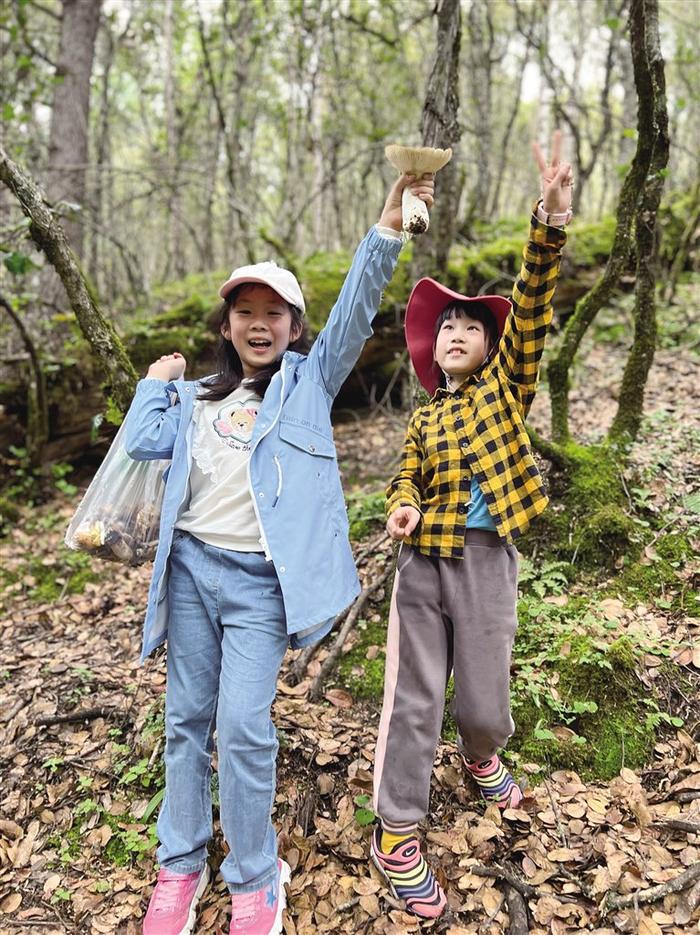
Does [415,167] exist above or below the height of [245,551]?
above

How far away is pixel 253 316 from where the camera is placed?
2693 mm

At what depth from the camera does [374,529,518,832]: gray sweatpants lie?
8.31 feet

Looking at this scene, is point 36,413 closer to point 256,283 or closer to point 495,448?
point 256,283

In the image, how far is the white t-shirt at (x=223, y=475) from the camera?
100 inches

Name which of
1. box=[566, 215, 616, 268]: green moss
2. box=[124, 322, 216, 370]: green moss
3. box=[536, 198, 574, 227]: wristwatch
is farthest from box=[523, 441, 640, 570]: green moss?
box=[566, 215, 616, 268]: green moss

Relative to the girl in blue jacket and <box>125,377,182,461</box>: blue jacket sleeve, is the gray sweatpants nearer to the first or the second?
the girl in blue jacket

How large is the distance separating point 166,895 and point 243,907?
338 mm

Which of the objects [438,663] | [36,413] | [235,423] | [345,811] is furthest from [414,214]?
[36,413]

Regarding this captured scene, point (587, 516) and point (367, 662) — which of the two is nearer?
point (367, 662)

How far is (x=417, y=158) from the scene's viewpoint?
2318 mm

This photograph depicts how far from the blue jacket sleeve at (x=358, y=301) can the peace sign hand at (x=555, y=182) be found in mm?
566

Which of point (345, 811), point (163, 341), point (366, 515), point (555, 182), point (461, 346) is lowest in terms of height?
point (345, 811)

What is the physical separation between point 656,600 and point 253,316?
2664mm

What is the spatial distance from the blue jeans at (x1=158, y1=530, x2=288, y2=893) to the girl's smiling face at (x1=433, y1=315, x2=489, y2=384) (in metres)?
1.16
